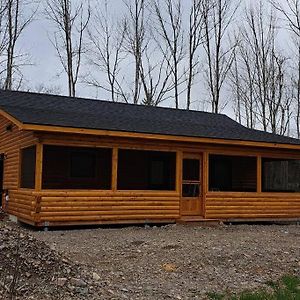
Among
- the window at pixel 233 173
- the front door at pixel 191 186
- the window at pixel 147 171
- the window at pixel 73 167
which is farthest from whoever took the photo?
the window at pixel 233 173

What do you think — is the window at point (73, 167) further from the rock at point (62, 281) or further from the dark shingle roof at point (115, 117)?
the rock at point (62, 281)

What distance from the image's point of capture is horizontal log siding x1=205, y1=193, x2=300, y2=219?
1423 cm

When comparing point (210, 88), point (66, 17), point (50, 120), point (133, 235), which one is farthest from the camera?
point (210, 88)

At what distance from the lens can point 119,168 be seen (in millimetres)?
15688

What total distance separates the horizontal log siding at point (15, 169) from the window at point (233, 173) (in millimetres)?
6709

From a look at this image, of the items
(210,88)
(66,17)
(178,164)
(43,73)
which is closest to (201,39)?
(210,88)

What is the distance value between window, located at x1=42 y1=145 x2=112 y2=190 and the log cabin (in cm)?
3

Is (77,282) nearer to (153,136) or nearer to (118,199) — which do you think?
(118,199)

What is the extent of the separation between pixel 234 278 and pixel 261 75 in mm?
27913

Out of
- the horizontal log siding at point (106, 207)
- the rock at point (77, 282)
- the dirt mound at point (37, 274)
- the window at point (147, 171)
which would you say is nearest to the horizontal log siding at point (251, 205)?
the horizontal log siding at point (106, 207)

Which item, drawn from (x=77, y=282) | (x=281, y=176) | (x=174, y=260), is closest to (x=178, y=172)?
(x=174, y=260)

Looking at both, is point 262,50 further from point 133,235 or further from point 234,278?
point 234,278

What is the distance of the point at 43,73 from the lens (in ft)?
107

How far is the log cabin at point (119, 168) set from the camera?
1191 cm
